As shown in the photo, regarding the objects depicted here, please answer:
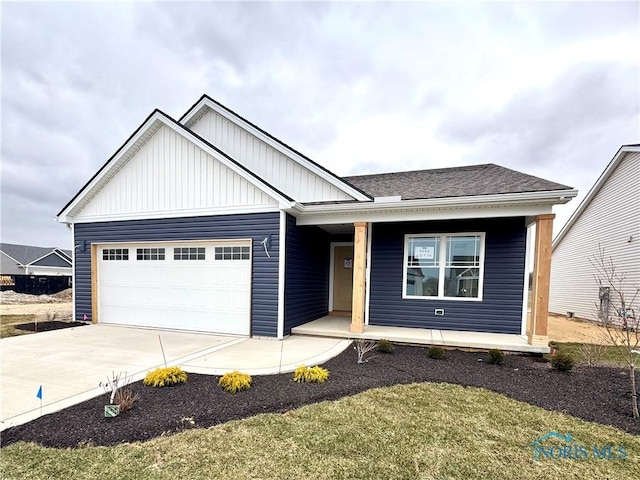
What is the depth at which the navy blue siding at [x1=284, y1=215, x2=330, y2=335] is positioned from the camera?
23.5 feet

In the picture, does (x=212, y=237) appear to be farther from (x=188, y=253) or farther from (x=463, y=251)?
(x=463, y=251)

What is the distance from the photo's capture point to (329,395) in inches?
151

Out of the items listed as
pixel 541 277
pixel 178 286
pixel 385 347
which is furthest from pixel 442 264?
pixel 178 286

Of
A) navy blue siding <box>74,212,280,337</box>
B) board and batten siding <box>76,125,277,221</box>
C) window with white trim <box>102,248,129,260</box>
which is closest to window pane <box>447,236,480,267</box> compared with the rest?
navy blue siding <box>74,212,280,337</box>

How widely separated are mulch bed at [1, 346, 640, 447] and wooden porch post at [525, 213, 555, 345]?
1.69ft

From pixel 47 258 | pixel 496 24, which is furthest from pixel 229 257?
pixel 47 258

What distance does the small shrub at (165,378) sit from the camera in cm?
399

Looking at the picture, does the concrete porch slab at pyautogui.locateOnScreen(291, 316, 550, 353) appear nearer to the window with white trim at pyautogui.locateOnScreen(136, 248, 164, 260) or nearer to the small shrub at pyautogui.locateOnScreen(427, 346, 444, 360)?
the small shrub at pyautogui.locateOnScreen(427, 346, 444, 360)

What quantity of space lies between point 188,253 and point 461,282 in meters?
6.93

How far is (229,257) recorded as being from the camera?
7434 millimetres

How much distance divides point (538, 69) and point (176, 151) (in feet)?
35.2

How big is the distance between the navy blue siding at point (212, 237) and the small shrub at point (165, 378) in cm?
288

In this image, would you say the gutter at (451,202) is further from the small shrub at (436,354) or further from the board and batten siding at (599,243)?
the board and batten siding at (599,243)

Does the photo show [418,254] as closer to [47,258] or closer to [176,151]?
[176,151]
